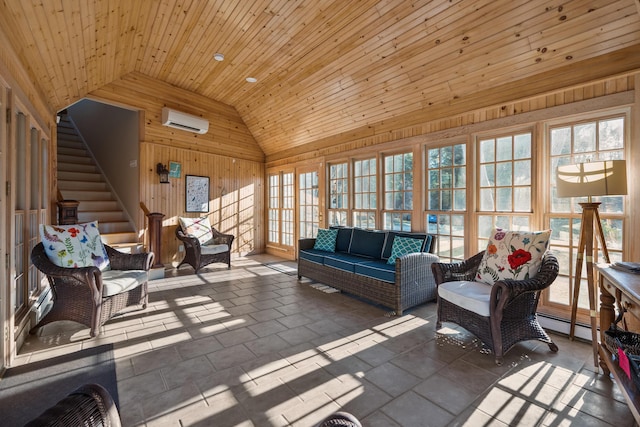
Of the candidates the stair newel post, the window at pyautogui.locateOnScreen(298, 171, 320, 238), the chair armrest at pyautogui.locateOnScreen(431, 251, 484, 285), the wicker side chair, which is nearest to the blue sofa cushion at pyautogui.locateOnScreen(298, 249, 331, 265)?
the window at pyautogui.locateOnScreen(298, 171, 320, 238)

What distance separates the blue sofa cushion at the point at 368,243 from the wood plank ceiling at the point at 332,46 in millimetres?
1797

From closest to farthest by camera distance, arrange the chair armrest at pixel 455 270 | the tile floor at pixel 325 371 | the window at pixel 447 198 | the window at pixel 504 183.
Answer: the tile floor at pixel 325 371 → the chair armrest at pixel 455 270 → the window at pixel 504 183 → the window at pixel 447 198

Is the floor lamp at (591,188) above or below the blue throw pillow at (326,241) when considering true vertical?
above

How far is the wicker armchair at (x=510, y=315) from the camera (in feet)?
8.12

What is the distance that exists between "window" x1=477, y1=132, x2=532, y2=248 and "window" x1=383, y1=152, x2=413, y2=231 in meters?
1.06

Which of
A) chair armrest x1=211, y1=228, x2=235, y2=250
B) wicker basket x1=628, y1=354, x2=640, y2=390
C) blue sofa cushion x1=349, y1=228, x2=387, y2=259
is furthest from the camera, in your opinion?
chair armrest x1=211, y1=228, x2=235, y2=250

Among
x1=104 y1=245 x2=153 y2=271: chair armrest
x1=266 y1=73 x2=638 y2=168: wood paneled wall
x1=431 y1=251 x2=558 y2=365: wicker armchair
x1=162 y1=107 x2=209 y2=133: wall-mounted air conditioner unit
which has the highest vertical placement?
x1=162 y1=107 x2=209 y2=133: wall-mounted air conditioner unit

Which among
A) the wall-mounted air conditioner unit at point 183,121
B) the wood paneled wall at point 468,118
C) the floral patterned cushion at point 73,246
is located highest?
the wall-mounted air conditioner unit at point 183,121

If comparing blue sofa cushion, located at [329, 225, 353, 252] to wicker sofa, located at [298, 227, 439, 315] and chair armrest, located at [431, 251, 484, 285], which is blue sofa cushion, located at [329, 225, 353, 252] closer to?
wicker sofa, located at [298, 227, 439, 315]

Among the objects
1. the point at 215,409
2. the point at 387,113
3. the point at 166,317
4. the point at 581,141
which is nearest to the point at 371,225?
the point at 387,113

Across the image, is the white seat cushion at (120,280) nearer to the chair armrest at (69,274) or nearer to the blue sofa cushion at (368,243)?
the chair armrest at (69,274)

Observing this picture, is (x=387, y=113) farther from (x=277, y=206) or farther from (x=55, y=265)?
(x=55, y=265)

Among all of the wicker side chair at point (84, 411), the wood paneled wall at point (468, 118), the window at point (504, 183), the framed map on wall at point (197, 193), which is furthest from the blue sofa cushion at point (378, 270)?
the framed map on wall at point (197, 193)

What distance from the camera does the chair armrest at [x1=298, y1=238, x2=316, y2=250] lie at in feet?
16.8
